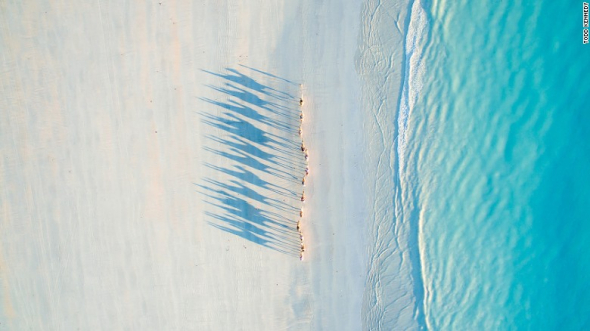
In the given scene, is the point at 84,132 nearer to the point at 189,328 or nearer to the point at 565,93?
the point at 189,328

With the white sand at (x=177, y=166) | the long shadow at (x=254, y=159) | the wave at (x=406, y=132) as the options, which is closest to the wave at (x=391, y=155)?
the wave at (x=406, y=132)

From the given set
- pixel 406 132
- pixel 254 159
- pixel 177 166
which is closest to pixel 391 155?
pixel 406 132

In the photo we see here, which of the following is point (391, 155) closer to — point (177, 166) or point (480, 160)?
point (480, 160)

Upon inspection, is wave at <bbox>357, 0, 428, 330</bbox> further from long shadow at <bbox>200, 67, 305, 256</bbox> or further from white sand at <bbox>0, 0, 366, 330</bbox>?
long shadow at <bbox>200, 67, 305, 256</bbox>

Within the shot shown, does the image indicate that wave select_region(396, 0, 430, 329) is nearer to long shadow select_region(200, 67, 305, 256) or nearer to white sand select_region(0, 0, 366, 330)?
white sand select_region(0, 0, 366, 330)

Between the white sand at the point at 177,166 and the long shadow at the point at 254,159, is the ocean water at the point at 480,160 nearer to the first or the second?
the white sand at the point at 177,166

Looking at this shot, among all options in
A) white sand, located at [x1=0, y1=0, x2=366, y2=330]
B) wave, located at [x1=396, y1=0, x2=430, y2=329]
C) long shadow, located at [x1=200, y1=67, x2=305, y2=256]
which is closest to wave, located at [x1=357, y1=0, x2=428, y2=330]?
wave, located at [x1=396, y1=0, x2=430, y2=329]

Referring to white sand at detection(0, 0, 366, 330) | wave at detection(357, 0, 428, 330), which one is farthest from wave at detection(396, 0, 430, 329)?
white sand at detection(0, 0, 366, 330)
